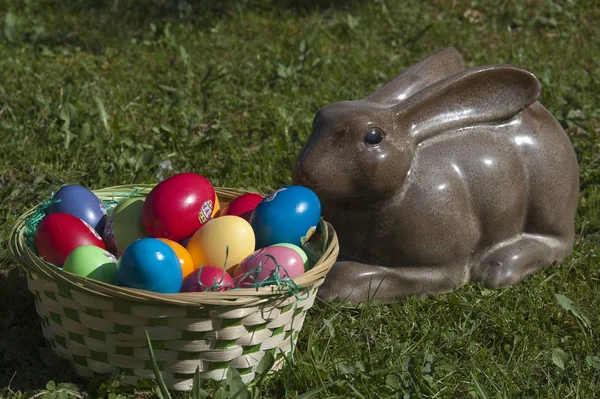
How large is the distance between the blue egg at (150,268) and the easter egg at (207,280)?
52 mm

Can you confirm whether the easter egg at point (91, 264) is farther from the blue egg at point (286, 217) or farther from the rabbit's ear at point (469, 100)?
the rabbit's ear at point (469, 100)

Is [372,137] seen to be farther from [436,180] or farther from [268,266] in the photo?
[268,266]

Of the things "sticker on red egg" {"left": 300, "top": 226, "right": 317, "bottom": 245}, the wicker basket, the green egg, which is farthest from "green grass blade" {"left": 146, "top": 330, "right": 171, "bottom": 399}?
"sticker on red egg" {"left": 300, "top": 226, "right": 317, "bottom": 245}

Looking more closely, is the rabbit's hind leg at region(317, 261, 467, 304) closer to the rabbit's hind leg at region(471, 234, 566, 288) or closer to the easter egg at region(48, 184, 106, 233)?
the rabbit's hind leg at region(471, 234, 566, 288)

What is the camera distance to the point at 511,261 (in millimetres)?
3545

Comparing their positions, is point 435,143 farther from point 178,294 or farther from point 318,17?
point 318,17

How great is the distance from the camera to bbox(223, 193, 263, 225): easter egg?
3275mm

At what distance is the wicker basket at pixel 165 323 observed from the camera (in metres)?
2.68

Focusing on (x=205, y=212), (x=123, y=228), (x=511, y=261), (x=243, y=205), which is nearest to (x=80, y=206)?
(x=123, y=228)

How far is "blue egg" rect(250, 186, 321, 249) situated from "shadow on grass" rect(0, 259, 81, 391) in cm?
74

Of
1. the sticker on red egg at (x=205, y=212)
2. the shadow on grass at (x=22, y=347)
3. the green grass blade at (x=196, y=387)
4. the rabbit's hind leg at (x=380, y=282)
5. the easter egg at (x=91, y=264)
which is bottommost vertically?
the rabbit's hind leg at (x=380, y=282)

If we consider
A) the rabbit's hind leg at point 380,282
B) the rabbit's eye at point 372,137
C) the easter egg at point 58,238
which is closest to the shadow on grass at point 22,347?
the easter egg at point 58,238

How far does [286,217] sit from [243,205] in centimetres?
27

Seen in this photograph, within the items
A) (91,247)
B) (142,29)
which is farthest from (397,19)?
(91,247)
